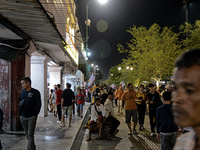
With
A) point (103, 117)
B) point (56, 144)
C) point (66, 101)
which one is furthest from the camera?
point (66, 101)

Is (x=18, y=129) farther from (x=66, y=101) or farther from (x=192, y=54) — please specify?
(x=192, y=54)

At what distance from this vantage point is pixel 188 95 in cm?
87

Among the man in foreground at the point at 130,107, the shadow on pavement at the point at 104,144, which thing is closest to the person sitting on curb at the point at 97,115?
the shadow on pavement at the point at 104,144

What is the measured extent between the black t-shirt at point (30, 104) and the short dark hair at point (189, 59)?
449cm

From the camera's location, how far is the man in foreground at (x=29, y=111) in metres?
4.71

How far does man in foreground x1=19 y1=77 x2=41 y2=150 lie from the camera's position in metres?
4.71

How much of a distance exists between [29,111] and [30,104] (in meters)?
0.17

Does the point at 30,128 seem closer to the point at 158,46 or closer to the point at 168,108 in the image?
the point at 168,108

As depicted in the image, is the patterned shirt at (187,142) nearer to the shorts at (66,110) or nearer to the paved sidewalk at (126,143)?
the paved sidewalk at (126,143)

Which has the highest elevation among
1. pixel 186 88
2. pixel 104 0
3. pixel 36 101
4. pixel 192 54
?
pixel 104 0

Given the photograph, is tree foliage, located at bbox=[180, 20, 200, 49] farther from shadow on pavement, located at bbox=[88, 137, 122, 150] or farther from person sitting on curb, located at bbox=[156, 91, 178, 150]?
person sitting on curb, located at bbox=[156, 91, 178, 150]

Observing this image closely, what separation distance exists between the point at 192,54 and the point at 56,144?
5.90 metres

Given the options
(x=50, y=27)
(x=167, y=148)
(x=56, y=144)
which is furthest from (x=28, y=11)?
(x=167, y=148)

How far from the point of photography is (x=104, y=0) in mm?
11352
